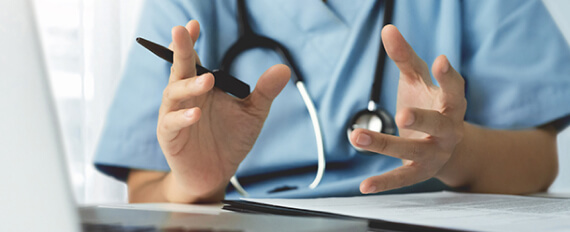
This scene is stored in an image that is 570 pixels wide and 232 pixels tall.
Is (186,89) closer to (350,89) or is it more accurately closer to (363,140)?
(363,140)

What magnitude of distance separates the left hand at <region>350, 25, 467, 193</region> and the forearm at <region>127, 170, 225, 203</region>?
7.8 inches

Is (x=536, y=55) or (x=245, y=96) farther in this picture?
(x=536, y=55)

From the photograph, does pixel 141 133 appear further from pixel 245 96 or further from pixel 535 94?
pixel 535 94

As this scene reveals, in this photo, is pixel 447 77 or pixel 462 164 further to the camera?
pixel 462 164

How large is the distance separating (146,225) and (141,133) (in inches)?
17.5

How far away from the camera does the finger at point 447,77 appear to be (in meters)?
0.37

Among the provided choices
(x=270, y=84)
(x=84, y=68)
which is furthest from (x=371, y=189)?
(x=84, y=68)

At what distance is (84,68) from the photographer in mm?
1070

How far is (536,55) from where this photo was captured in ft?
2.04

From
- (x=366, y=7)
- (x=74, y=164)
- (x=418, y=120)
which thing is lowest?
(x=74, y=164)

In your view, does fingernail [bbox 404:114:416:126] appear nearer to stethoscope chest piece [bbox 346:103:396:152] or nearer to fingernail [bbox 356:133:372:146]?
fingernail [bbox 356:133:372:146]

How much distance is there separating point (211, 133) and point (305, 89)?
0.58 feet

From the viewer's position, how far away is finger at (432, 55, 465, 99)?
368mm

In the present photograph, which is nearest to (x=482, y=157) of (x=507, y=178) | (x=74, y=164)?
(x=507, y=178)
